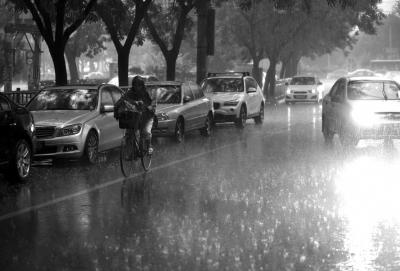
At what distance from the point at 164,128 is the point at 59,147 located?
501 cm

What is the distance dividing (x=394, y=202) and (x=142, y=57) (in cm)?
Result: 17455

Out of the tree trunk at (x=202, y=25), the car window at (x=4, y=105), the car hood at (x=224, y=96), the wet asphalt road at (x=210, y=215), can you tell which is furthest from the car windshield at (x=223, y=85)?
the car window at (x=4, y=105)

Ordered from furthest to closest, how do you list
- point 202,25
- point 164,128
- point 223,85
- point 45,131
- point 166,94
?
point 202,25 < point 223,85 < point 166,94 < point 164,128 < point 45,131

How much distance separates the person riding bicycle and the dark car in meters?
1.42

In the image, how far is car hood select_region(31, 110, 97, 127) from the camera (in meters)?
15.1

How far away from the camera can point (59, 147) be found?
1488cm

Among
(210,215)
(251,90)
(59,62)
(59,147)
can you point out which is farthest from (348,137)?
(59,62)

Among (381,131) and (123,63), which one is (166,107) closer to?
(381,131)

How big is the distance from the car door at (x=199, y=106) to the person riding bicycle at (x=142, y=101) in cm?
778

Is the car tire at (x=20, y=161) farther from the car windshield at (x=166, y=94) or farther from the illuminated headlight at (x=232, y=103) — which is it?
the illuminated headlight at (x=232, y=103)

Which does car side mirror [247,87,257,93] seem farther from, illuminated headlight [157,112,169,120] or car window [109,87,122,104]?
car window [109,87,122,104]

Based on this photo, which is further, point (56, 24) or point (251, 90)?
point (251, 90)

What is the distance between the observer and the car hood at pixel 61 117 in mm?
15070

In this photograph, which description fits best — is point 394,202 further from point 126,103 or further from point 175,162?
point 175,162
